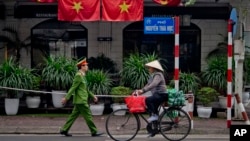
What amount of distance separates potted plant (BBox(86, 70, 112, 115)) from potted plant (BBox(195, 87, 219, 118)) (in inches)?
112

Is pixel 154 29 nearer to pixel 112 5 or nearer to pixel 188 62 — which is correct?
pixel 112 5

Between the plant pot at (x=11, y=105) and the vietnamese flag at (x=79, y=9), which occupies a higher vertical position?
the vietnamese flag at (x=79, y=9)

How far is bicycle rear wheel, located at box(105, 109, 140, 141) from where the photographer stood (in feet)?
36.7

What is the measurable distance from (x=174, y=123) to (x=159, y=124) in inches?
13.0

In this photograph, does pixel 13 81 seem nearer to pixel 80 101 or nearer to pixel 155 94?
pixel 80 101

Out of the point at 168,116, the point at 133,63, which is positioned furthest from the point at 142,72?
the point at 168,116

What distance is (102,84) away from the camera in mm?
15891

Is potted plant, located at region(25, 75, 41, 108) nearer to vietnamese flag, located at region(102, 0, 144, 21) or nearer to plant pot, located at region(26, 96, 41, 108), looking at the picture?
plant pot, located at region(26, 96, 41, 108)

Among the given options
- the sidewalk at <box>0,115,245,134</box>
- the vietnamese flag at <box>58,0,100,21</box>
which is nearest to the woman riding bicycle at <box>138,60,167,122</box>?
the sidewalk at <box>0,115,245,134</box>

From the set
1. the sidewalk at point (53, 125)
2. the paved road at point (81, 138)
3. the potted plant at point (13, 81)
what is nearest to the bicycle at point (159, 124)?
the paved road at point (81, 138)

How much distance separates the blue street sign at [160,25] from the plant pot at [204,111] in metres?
A: 2.52

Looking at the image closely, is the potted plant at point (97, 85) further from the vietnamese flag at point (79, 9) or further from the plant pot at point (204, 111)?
the plant pot at point (204, 111)

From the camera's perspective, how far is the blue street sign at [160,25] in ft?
50.2

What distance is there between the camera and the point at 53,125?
545 inches
